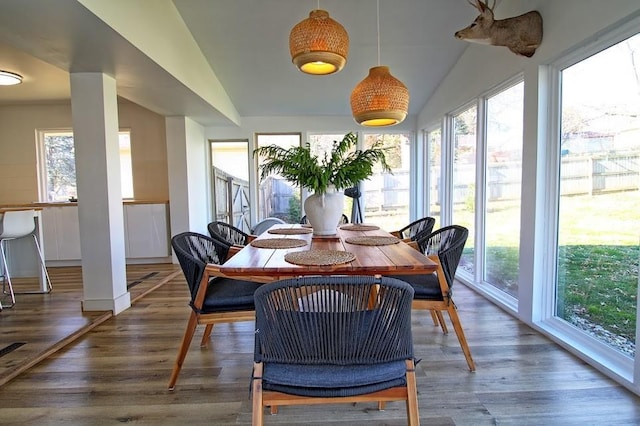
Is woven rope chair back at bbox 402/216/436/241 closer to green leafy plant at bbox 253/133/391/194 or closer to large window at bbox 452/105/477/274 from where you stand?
green leafy plant at bbox 253/133/391/194

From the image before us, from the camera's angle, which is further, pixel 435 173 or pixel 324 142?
pixel 324 142

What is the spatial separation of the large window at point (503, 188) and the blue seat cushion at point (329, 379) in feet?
7.75

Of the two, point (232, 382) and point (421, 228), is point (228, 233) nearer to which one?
point (232, 382)

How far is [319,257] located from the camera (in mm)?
1848

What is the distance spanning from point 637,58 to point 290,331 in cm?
236

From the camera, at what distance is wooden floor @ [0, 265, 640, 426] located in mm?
1720

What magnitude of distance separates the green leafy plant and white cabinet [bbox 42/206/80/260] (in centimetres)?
379

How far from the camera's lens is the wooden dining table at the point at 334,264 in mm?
1685

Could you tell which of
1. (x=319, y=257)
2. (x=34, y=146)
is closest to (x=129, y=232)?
(x=34, y=146)

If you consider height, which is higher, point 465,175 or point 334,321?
point 465,175

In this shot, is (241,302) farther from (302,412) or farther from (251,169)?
(251,169)

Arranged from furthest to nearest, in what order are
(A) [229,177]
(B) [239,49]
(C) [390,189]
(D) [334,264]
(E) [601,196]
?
(A) [229,177] → (C) [390,189] → (B) [239,49] → (E) [601,196] → (D) [334,264]

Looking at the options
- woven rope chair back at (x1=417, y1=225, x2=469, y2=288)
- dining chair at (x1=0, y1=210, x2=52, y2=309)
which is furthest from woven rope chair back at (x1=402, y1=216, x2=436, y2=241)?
dining chair at (x1=0, y1=210, x2=52, y2=309)

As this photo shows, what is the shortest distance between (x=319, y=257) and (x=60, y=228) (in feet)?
15.1
